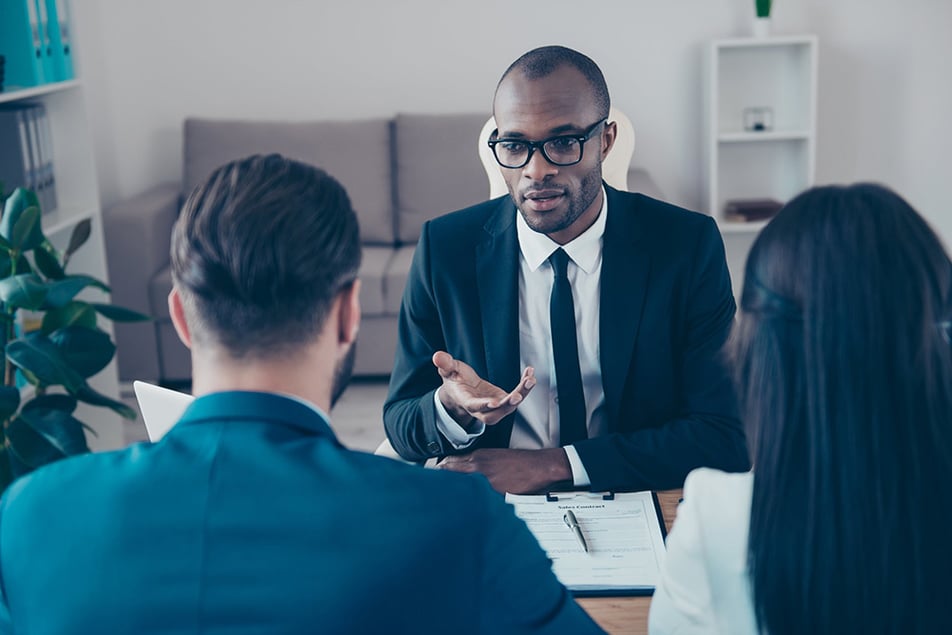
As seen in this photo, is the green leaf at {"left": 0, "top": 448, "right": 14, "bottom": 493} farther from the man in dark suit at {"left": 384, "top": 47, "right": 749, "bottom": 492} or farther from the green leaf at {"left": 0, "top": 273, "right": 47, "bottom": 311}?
the man in dark suit at {"left": 384, "top": 47, "right": 749, "bottom": 492}

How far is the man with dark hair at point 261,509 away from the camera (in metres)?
0.80

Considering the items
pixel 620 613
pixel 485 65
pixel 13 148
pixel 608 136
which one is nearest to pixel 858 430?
pixel 620 613

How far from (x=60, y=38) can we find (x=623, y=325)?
7.39 ft

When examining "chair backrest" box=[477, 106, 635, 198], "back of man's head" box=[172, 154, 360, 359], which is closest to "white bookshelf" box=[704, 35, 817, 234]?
"chair backrest" box=[477, 106, 635, 198]

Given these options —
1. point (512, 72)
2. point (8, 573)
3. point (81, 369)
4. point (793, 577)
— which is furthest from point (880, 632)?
point (81, 369)

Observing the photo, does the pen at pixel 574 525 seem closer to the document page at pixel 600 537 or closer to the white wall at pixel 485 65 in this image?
the document page at pixel 600 537

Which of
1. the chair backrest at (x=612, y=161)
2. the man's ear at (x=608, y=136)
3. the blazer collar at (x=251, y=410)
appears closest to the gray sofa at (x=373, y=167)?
the chair backrest at (x=612, y=161)

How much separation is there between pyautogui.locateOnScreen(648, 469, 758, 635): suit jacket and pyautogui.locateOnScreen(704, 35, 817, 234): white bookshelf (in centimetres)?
330

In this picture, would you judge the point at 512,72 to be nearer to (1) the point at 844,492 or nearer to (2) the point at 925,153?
(1) the point at 844,492

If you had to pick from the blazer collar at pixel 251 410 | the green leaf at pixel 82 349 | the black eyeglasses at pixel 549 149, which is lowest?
the green leaf at pixel 82 349

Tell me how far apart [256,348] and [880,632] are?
23.4 inches

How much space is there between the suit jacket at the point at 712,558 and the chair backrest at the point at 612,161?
1.11 m

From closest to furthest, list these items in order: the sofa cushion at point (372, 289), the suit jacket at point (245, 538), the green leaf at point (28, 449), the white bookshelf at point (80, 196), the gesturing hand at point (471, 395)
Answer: the suit jacket at point (245, 538), the gesturing hand at point (471, 395), the green leaf at point (28, 449), the white bookshelf at point (80, 196), the sofa cushion at point (372, 289)

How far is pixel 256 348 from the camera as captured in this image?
36.1 inches
